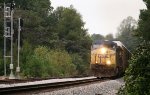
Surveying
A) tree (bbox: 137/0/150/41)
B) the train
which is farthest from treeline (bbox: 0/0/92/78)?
tree (bbox: 137/0/150/41)

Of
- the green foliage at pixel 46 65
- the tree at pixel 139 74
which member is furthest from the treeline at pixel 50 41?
the tree at pixel 139 74

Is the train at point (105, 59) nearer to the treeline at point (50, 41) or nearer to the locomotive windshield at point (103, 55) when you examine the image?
the locomotive windshield at point (103, 55)

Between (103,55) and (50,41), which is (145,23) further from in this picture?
(50,41)

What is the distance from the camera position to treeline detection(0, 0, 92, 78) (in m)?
47.4

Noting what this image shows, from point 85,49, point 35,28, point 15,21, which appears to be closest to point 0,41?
point 15,21

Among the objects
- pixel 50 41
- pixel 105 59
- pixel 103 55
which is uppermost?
pixel 50 41

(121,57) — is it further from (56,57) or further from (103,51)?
(56,57)

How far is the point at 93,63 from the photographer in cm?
3447

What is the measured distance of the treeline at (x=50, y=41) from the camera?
47.4m

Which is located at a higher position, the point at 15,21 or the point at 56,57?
the point at 15,21

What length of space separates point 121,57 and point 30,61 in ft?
37.9

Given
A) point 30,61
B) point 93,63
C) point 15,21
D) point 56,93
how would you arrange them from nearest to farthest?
1. point 56,93
2. point 93,63
3. point 30,61
4. point 15,21

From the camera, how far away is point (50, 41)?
7006 cm

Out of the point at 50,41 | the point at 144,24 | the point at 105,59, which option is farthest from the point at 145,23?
the point at 50,41
